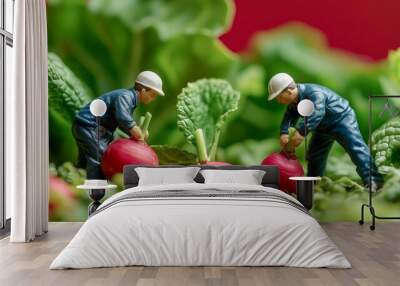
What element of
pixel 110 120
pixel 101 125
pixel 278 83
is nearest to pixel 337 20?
pixel 278 83

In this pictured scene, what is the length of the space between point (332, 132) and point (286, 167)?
0.73 meters

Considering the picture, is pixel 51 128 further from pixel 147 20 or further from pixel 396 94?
pixel 396 94

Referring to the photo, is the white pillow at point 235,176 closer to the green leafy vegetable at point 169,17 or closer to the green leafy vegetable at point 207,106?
the green leafy vegetable at point 207,106

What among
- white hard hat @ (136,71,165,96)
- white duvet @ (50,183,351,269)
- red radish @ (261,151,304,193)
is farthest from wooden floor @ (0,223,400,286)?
white hard hat @ (136,71,165,96)

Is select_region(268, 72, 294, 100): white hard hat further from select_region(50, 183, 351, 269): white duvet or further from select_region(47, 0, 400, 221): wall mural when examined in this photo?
→ select_region(50, 183, 351, 269): white duvet

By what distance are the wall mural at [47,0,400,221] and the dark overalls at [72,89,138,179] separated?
0.01 metres

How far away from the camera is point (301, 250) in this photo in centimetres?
493

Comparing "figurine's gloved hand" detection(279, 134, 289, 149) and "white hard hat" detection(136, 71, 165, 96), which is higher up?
"white hard hat" detection(136, 71, 165, 96)

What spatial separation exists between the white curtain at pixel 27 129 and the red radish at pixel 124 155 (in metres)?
1.08

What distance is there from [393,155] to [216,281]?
4.23 metres

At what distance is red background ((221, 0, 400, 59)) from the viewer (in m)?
8.00

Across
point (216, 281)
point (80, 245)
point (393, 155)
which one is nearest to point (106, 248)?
point (80, 245)

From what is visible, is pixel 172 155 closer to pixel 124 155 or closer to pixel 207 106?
pixel 124 155

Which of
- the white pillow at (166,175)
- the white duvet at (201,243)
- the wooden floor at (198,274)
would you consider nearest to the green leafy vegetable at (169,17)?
the white pillow at (166,175)
